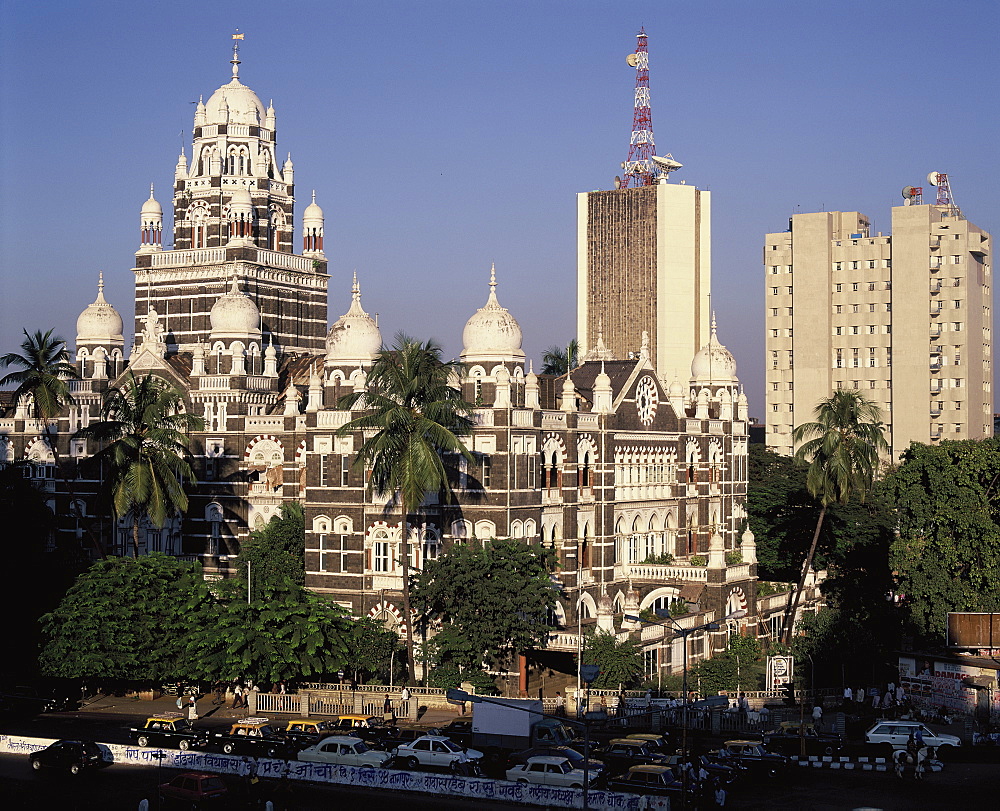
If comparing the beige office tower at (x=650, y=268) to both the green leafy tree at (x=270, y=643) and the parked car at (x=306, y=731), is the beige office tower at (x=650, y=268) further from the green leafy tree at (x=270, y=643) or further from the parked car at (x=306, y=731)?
the parked car at (x=306, y=731)

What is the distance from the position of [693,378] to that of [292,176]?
29.2 meters

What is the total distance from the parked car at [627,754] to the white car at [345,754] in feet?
24.6

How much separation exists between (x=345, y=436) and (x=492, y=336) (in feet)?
28.5

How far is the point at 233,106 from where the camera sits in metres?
98.2

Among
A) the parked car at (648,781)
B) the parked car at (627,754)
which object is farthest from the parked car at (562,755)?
the parked car at (648,781)

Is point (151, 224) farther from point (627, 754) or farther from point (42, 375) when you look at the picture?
point (627, 754)

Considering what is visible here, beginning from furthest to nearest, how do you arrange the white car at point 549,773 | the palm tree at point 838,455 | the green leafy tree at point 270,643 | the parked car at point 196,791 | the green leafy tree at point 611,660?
the palm tree at point 838,455 → the green leafy tree at point 611,660 → the green leafy tree at point 270,643 → the white car at point 549,773 → the parked car at point 196,791

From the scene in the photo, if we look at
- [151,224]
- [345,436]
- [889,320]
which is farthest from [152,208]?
[889,320]

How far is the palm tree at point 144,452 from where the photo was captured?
73625 millimetres

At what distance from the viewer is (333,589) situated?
2867 inches

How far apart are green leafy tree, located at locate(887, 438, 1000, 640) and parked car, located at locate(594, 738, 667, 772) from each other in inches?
1142

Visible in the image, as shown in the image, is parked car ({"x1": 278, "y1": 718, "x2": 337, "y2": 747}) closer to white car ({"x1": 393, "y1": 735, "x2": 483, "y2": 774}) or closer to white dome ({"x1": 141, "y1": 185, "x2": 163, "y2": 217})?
white car ({"x1": 393, "y1": 735, "x2": 483, "y2": 774})

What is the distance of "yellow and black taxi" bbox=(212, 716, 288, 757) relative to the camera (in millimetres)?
53344

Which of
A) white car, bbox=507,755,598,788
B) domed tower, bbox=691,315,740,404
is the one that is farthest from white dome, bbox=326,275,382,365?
white car, bbox=507,755,598,788
